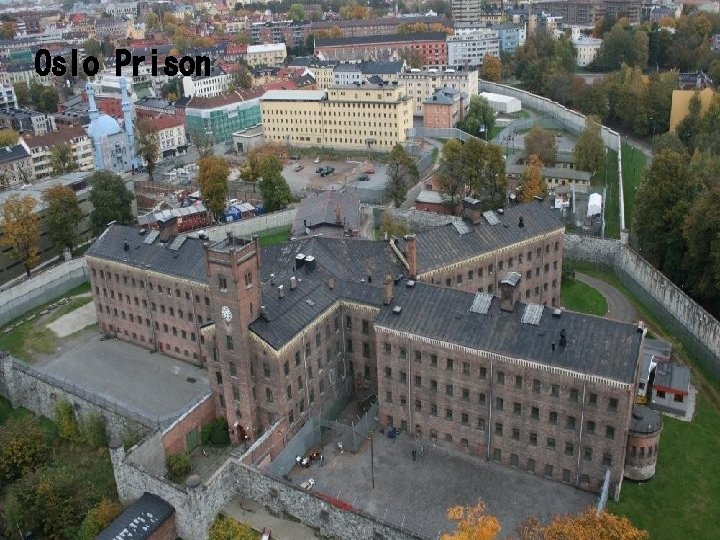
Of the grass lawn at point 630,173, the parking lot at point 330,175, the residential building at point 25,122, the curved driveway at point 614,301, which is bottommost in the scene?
the curved driveway at point 614,301

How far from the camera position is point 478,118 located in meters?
165

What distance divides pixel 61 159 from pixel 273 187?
180ft

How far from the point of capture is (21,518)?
189ft

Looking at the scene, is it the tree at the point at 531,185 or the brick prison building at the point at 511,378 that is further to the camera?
the tree at the point at 531,185

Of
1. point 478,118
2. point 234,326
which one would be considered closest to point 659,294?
point 234,326

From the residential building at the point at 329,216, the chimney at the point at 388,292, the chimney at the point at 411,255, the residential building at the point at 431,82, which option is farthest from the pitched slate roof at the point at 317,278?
the residential building at the point at 431,82

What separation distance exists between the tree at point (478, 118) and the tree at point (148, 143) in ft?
233

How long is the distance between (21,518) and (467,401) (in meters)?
37.6

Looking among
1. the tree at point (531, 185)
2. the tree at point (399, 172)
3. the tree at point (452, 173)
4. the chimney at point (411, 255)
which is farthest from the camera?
the tree at point (399, 172)

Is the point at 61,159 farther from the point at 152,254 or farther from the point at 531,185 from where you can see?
the point at 531,185

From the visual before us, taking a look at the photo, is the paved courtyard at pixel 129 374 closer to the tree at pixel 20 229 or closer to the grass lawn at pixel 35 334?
the grass lawn at pixel 35 334

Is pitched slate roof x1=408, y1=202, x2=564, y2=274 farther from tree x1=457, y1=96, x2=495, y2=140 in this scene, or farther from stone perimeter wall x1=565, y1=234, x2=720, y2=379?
tree x1=457, y1=96, x2=495, y2=140

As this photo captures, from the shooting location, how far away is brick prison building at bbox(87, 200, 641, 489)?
52.9 metres

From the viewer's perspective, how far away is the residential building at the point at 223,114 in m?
177
